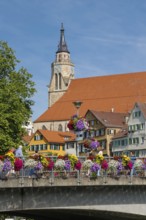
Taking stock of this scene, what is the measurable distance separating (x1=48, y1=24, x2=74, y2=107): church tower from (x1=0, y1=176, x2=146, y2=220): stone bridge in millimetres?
110979

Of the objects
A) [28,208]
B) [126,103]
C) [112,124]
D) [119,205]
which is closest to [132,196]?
[119,205]

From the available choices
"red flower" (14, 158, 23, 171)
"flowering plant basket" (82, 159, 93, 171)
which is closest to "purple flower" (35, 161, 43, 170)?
"red flower" (14, 158, 23, 171)

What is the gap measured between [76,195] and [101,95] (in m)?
101

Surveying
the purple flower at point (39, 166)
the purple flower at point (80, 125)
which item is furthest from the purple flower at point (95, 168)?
the purple flower at point (80, 125)

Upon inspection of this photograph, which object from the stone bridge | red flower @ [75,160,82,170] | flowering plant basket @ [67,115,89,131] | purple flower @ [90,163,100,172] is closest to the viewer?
the stone bridge

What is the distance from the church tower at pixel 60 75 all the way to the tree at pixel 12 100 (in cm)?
9115

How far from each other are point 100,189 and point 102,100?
99.1 m

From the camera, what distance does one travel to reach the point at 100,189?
77.2ft

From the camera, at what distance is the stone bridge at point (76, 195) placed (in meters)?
21.4

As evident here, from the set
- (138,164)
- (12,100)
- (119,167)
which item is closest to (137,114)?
(12,100)

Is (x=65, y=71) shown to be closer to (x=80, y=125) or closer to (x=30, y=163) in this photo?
(x=80, y=125)

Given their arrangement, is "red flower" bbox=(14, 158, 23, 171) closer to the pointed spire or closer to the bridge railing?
the bridge railing

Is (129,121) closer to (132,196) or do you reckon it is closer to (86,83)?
(86,83)

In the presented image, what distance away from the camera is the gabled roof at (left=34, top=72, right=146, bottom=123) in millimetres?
118688
